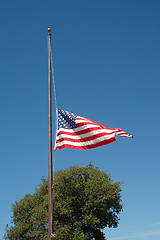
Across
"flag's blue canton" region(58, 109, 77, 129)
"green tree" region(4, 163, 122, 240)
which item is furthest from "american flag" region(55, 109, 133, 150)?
"green tree" region(4, 163, 122, 240)

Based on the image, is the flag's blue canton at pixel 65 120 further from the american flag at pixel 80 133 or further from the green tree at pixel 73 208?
the green tree at pixel 73 208

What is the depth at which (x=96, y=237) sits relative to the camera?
130 feet

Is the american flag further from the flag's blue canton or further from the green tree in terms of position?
the green tree

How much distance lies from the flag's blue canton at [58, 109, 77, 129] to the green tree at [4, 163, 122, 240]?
22.4 metres

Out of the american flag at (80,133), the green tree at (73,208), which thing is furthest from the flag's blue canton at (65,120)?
the green tree at (73,208)

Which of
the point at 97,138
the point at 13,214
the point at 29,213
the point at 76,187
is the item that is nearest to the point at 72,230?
the point at 76,187

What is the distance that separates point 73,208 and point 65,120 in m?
24.7

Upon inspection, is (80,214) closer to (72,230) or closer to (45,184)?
(72,230)

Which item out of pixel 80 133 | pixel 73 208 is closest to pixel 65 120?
pixel 80 133

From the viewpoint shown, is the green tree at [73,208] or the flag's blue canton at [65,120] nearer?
the flag's blue canton at [65,120]

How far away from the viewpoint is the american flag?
1569 centimetres

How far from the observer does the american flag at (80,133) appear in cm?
1569

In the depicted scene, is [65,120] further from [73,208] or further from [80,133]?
[73,208]

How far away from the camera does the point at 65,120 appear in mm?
16266
